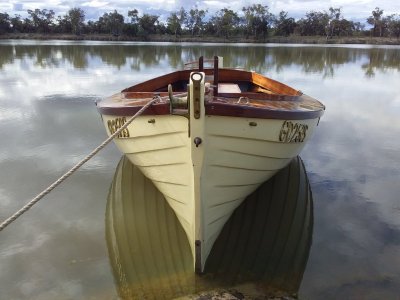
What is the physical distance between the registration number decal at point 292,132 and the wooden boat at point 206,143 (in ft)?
0.05

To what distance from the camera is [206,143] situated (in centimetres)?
394

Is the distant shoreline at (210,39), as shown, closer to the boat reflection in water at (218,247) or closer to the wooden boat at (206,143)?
the boat reflection in water at (218,247)

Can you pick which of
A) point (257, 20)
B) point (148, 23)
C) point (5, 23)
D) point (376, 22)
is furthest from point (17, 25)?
point (376, 22)

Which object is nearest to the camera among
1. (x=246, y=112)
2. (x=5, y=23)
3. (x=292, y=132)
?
(x=246, y=112)

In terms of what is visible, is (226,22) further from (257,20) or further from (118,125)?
(118,125)

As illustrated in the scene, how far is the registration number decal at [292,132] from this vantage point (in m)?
4.67

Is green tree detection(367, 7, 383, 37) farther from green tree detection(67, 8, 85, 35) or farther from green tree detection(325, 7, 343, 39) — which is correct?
green tree detection(67, 8, 85, 35)

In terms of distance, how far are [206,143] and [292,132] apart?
1465 millimetres

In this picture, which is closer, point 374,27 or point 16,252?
point 16,252

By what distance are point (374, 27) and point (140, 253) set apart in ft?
292

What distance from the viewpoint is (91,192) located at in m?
6.02

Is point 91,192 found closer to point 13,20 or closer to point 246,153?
point 246,153

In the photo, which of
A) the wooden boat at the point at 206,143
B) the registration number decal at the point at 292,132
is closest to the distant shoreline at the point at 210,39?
the registration number decal at the point at 292,132

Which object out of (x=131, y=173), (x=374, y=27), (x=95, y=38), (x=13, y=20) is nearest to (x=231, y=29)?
(x=95, y=38)
